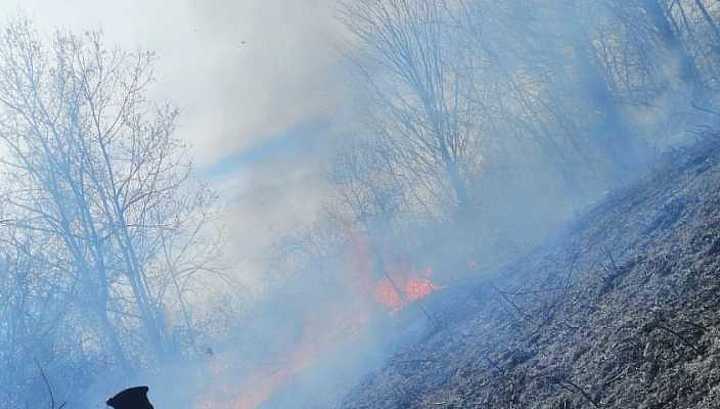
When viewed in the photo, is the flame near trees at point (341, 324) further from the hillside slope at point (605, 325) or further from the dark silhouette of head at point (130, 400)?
the dark silhouette of head at point (130, 400)

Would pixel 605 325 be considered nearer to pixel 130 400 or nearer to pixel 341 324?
pixel 130 400

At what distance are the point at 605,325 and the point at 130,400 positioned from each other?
17.1ft

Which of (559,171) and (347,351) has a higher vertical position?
(559,171)

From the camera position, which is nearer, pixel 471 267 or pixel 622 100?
pixel 622 100

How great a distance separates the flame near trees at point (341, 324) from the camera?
25.5 meters

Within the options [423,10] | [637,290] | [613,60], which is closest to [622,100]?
[613,60]

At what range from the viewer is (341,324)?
3862cm

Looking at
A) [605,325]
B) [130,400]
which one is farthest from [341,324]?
[130,400]

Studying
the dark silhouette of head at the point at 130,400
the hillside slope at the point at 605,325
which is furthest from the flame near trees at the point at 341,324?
the dark silhouette of head at the point at 130,400

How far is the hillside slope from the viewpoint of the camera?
4.95m

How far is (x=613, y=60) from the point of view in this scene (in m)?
26.6

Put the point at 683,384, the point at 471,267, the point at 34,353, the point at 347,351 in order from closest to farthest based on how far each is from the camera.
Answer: the point at 683,384, the point at 34,353, the point at 347,351, the point at 471,267

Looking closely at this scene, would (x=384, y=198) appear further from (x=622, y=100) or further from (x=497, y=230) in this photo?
(x=622, y=100)

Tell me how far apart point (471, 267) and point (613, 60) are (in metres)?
11.9
